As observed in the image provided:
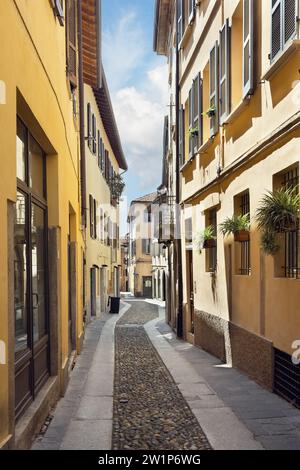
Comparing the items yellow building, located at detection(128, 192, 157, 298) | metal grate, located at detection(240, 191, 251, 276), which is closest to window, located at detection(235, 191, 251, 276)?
metal grate, located at detection(240, 191, 251, 276)

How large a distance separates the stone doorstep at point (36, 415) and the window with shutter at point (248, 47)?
4869 mm

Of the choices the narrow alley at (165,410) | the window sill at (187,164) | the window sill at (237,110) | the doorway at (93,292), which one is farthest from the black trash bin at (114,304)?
the window sill at (237,110)

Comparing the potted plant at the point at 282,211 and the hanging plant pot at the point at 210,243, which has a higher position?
the potted plant at the point at 282,211

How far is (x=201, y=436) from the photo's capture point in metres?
4.65

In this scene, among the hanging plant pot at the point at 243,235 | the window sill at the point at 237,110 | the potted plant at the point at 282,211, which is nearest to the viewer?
the potted plant at the point at 282,211

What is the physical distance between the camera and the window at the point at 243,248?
7914 millimetres

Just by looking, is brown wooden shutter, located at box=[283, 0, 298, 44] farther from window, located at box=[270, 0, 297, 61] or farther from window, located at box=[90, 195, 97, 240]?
window, located at box=[90, 195, 97, 240]

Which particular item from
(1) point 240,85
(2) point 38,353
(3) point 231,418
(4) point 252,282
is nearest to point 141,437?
(3) point 231,418

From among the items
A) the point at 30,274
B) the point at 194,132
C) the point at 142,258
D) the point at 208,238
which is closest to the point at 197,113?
the point at 194,132

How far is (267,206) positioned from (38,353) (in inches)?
124

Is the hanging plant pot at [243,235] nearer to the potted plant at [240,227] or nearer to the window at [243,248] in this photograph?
the potted plant at [240,227]

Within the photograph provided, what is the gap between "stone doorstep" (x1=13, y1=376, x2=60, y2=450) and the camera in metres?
3.79

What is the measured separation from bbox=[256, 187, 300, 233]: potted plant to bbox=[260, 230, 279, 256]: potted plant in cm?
12

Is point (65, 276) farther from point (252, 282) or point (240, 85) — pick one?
point (240, 85)
